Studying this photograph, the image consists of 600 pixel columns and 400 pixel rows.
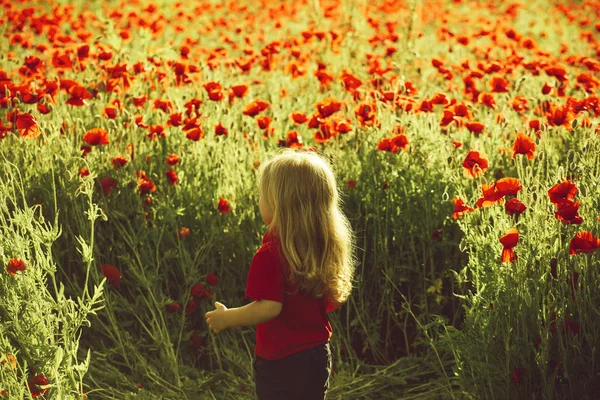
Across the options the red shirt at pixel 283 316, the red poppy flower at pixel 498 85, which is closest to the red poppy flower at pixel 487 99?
the red poppy flower at pixel 498 85

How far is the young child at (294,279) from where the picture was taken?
2.08 meters

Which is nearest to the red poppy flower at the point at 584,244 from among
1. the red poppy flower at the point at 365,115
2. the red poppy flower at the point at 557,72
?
the red poppy flower at the point at 365,115

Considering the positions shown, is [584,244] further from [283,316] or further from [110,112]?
[110,112]

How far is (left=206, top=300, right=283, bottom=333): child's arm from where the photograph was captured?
6.71 ft

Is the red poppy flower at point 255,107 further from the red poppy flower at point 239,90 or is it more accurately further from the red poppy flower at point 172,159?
the red poppy flower at point 172,159

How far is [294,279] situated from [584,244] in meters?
0.85

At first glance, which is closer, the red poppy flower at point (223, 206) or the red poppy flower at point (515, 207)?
the red poppy flower at point (515, 207)

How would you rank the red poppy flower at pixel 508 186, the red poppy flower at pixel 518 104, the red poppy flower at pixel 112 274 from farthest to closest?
the red poppy flower at pixel 518 104
the red poppy flower at pixel 112 274
the red poppy flower at pixel 508 186

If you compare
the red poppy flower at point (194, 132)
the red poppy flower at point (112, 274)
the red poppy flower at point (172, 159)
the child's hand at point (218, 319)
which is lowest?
the red poppy flower at point (112, 274)

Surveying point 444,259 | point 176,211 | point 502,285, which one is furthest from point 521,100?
point 176,211

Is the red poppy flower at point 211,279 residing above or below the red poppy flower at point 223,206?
below

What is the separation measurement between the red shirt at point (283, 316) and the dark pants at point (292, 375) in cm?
2

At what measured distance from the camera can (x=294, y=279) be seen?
2113mm

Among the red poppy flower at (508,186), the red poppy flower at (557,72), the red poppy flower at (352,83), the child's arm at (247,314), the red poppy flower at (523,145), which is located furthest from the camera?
the red poppy flower at (557,72)
